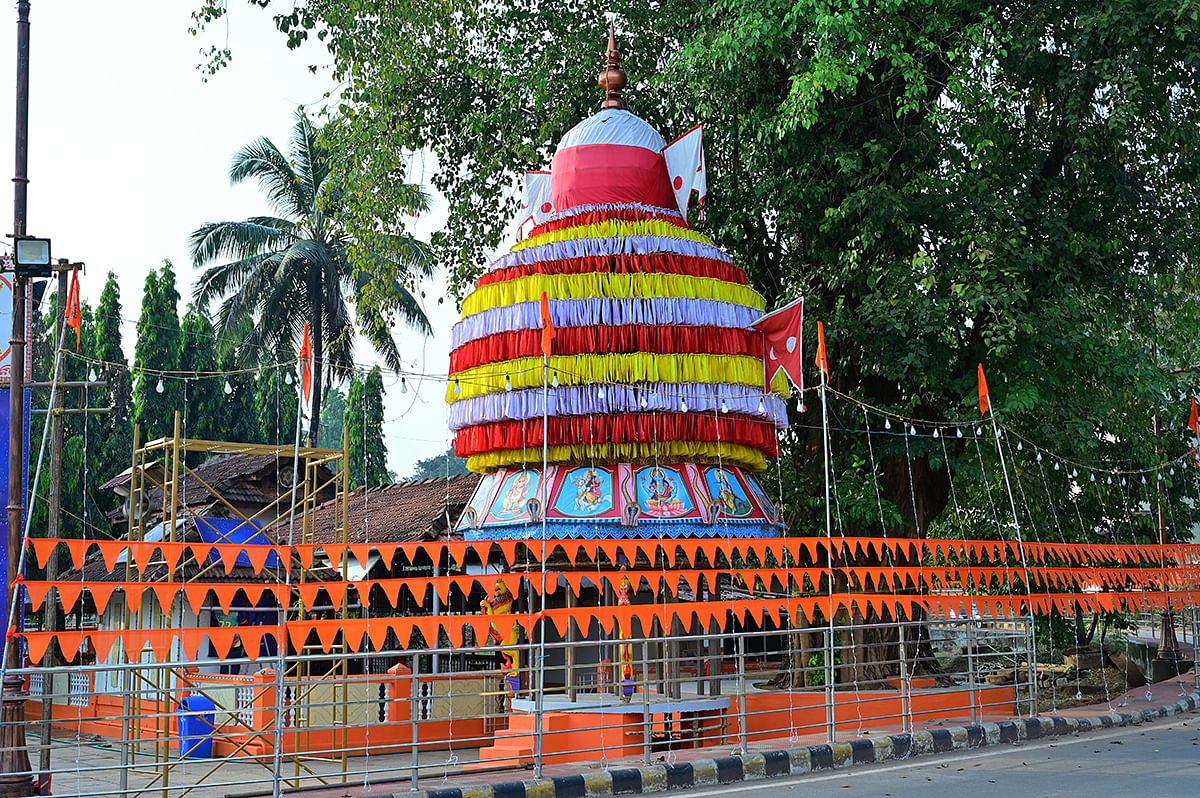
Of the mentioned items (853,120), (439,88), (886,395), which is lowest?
(886,395)

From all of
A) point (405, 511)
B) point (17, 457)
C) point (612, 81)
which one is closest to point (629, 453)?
point (612, 81)

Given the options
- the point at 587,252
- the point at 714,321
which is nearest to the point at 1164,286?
the point at 714,321

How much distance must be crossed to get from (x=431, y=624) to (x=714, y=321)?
5.31m

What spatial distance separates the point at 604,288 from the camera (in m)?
13.5

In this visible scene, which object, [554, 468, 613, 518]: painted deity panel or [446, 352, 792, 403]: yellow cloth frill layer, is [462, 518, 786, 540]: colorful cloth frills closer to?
[554, 468, 613, 518]: painted deity panel

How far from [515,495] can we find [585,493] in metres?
1.02

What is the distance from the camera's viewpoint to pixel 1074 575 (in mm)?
15570

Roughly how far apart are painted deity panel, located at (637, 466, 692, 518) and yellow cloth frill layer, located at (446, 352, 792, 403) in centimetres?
112

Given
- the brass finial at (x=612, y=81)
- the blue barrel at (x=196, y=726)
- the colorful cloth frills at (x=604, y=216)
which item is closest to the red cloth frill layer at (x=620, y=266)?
the colorful cloth frills at (x=604, y=216)

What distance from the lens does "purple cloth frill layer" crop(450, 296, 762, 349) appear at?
527 inches

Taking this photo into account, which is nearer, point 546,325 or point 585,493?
point 546,325

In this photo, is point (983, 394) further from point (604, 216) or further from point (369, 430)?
point (369, 430)

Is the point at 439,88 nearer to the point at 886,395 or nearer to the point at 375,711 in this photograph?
the point at 886,395

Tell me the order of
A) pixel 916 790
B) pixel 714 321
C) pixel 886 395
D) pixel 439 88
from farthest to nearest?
pixel 439 88 < pixel 886 395 < pixel 714 321 < pixel 916 790
